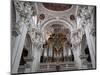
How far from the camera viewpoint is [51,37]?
232cm

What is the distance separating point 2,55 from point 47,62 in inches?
23.4

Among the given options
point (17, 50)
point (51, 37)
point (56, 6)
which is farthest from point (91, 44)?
point (17, 50)

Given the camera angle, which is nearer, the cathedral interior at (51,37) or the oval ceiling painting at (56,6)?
the cathedral interior at (51,37)

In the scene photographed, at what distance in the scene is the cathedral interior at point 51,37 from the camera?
86.4 inches

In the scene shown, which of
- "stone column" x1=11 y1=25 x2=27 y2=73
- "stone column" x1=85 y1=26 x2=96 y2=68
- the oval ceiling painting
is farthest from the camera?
"stone column" x1=85 y1=26 x2=96 y2=68

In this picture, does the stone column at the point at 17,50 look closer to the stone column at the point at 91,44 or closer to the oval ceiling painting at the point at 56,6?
the oval ceiling painting at the point at 56,6

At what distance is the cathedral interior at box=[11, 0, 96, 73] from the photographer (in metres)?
2.19

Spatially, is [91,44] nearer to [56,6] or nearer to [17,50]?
[56,6]

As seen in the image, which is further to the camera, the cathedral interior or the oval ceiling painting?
the oval ceiling painting

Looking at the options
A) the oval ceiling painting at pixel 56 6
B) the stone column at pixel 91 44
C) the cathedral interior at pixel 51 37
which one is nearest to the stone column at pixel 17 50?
the cathedral interior at pixel 51 37

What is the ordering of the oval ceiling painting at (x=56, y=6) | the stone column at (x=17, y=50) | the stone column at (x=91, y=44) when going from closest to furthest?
the stone column at (x=17, y=50) < the oval ceiling painting at (x=56, y=6) < the stone column at (x=91, y=44)

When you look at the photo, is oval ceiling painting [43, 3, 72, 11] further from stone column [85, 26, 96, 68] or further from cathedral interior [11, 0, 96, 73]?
stone column [85, 26, 96, 68]

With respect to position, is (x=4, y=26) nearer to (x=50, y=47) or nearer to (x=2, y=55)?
(x=2, y=55)

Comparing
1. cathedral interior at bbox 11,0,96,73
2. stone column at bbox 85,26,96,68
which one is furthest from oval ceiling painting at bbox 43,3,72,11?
stone column at bbox 85,26,96,68
